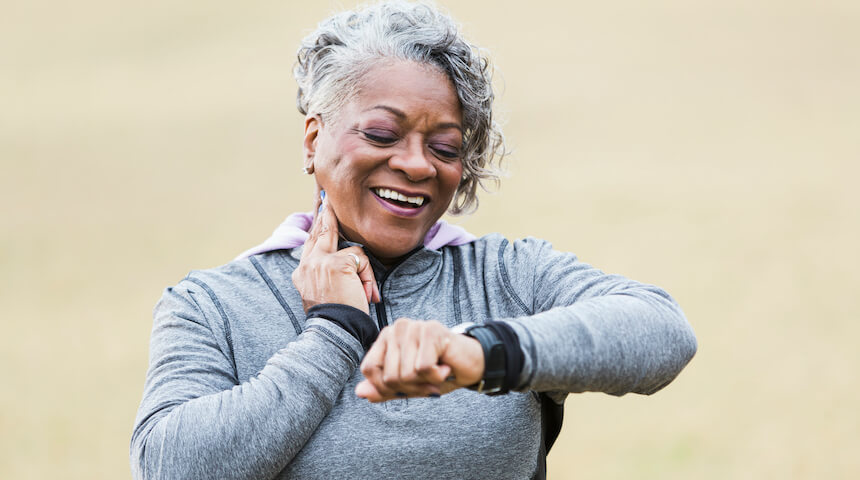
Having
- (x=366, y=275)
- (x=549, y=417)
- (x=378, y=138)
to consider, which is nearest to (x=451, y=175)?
(x=378, y=138)

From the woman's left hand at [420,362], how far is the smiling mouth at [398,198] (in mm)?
579

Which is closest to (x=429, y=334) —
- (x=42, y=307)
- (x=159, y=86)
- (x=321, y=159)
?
(x=321, y=159)

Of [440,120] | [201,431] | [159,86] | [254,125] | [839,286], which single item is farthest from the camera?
[159,86]

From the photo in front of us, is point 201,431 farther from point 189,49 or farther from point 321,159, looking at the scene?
point 189,49

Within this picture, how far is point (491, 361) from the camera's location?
147 cm

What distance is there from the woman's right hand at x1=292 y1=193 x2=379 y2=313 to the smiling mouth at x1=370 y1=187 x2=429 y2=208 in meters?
0.14

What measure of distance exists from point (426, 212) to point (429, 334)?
0.64 metres

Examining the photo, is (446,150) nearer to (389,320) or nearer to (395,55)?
(395,55)

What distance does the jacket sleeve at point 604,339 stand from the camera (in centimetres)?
151

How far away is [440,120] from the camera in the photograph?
2.01 m

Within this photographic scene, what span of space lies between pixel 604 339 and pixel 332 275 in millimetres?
628

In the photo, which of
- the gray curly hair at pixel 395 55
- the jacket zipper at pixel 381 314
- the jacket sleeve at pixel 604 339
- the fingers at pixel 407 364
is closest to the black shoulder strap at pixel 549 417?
the jacket sleeve at pixel 604 339

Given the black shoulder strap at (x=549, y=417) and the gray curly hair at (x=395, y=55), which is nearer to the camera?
the black shoulder strap at (x=549, y=417)

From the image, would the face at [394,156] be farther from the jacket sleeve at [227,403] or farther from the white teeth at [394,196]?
the jacket sleeve at [227,403]
